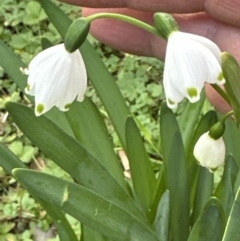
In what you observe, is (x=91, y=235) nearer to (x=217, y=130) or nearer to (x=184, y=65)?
(x=217, y=130)

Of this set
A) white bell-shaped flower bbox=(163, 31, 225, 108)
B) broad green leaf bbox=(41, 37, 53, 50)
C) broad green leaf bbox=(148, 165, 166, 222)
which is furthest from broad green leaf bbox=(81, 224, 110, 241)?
white bell-shaped flower bbox=(163, 31, 225, 108)

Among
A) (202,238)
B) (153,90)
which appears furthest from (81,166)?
(153,90)

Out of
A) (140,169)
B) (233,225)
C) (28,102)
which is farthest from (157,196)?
(28,102)

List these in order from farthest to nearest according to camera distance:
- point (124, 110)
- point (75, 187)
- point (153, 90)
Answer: point (153, 90)
point (124, 110)
point (75, 187)

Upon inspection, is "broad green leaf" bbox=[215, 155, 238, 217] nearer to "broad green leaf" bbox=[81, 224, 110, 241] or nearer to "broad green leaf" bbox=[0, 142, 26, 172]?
"broad green leaf" bbox=[81, 224, 110, 241]

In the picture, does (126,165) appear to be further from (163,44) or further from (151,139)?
(163,44)

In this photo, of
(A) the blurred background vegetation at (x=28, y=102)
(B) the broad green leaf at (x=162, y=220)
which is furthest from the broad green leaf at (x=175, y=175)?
(A) the blurred background vegetation at (x=28, y=102)

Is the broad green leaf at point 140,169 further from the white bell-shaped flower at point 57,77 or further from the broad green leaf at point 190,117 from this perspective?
the white bell-shaped flower at point 57,77
